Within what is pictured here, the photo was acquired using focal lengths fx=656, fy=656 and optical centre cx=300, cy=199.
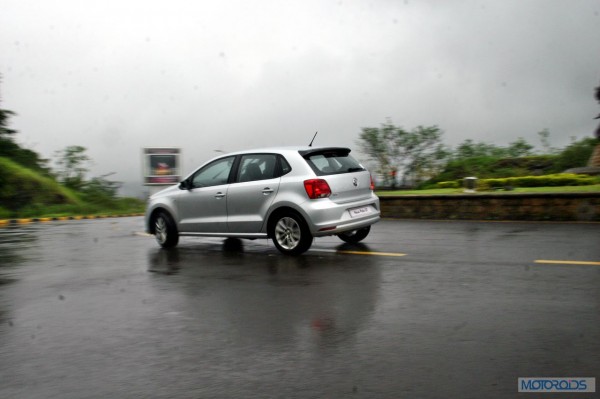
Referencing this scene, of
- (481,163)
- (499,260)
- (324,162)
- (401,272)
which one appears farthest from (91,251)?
(481,163)

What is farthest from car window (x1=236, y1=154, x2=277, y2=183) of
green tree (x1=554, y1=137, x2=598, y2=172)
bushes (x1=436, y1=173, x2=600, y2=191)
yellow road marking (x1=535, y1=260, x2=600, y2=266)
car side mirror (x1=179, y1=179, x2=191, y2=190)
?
green tree (x1=554, y1=137, x2=598, y2=172)

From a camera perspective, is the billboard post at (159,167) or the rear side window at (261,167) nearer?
the rear side window at (261,167)

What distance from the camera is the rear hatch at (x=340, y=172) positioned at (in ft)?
35.3

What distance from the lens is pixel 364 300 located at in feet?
22.9

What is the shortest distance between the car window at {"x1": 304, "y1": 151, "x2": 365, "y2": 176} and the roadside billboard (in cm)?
1945

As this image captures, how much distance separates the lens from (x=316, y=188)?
10.5m

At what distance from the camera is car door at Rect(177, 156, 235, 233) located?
39.0 feet

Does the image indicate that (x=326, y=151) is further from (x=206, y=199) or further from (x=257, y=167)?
(x=206, y=199)

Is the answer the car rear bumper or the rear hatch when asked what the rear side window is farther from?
the car rear bumper

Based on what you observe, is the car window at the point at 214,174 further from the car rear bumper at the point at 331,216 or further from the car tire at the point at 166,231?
the car rear bumper at the point at 331,216

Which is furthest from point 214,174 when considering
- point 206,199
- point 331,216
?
point 331,216

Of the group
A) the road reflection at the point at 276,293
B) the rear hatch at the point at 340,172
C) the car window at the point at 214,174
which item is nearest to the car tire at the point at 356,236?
the road reflection at the point at 276,293

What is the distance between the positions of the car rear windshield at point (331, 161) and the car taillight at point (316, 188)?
0.68 feet

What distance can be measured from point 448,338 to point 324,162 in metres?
6.07
